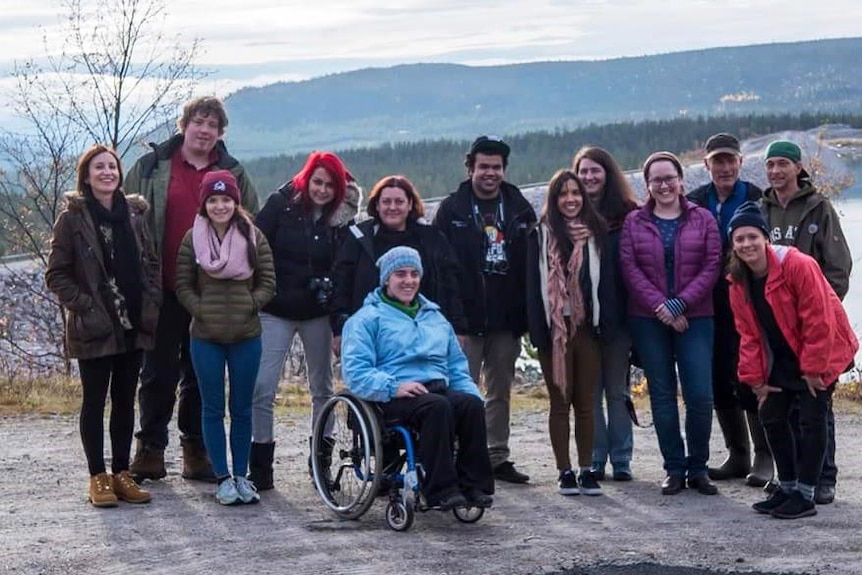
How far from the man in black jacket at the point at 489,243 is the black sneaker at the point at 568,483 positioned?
0.76 m

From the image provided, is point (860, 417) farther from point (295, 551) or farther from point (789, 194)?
point (295, 551)

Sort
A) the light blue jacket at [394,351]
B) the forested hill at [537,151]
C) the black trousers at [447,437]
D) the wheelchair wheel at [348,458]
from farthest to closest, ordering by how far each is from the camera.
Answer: the forested hill at [537,151], the light blue jacket at [394,351], the wheelchair wheel at [348,458], the black trousers at [447,437]

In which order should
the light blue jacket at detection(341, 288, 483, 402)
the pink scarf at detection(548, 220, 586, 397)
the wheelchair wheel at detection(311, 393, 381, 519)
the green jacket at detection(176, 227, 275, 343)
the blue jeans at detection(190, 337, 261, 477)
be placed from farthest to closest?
the pink scarf at detection(548, 220, 586, 397) < the blue jeans at detection(190, 337, 261, 477) < the green jacket at detection(176, 227, 275, 343) < the light blue jacket at detection(341, 288, 483, 402) < the wheelchair wheel at detection(311, 393, 381, 519)

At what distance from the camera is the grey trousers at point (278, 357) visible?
25.2 ft

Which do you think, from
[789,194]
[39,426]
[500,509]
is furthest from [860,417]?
[39,426]

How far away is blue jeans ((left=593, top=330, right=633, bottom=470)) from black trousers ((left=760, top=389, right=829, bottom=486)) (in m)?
0.96

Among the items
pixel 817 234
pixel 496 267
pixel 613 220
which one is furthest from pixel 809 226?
pixel 496 267

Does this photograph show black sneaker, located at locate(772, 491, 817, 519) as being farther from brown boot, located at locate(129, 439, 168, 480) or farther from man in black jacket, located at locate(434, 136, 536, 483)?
brown boot, located at locate(129, 439, 168, 480)

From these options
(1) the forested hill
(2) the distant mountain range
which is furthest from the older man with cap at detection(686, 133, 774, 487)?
(2) the distant mountain range

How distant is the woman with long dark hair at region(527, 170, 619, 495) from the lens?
7.55 m

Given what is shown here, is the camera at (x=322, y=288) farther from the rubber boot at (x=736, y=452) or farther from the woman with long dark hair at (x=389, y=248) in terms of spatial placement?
the rubber boot at (x=736, y=452)

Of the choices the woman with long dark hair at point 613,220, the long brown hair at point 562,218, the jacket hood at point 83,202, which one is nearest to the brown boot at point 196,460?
the jacket hood at point 83,202

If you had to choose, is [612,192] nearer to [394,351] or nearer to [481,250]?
[481,250]

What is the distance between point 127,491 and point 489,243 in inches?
95.2
